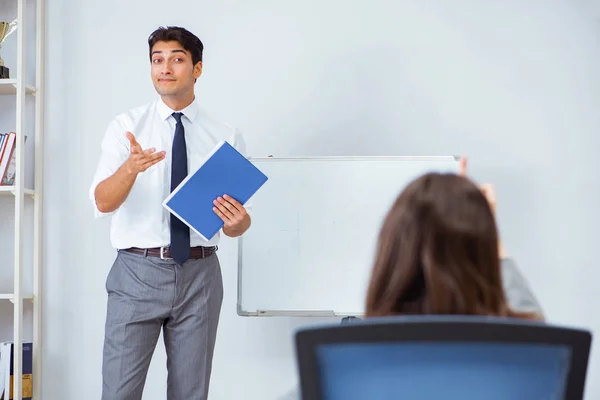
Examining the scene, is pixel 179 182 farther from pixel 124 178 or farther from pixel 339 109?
pixel 339 109

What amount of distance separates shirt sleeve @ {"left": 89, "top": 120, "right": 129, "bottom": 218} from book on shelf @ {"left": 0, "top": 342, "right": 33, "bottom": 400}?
0.97 metres

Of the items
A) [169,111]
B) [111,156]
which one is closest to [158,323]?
→ [111,156]

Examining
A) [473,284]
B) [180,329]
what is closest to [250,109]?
[180,329]

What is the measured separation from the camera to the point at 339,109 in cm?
312

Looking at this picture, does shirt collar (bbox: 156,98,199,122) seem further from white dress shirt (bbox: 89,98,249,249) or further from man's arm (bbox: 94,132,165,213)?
man's arm (bbox: 94,132,165,213)

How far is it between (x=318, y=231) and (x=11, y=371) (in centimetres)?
140

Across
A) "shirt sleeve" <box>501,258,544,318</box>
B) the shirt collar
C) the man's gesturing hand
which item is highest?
the shirt collar

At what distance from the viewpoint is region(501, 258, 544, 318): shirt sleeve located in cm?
112

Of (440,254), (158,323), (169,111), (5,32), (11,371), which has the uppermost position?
(5,32)

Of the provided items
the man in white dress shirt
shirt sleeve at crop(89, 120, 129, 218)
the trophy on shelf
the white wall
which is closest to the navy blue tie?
the man in white dress shirt

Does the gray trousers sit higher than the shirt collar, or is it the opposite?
the shirt collar

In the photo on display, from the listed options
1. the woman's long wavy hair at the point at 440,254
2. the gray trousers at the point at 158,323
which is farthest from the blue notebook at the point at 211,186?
the woman's long wavy hair at the point at 440,254

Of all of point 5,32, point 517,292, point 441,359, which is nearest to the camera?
point 441,359

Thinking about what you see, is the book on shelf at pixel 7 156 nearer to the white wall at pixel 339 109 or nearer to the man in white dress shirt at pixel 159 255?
the white wall at pixel 339 109
